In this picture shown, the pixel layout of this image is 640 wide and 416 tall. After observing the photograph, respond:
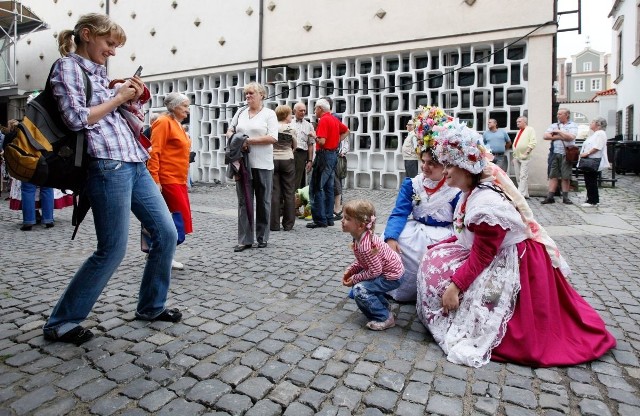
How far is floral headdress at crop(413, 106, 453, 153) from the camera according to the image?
10.9 ft

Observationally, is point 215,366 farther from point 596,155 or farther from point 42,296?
point 596,155

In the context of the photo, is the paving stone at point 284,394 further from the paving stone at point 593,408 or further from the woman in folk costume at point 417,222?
the woman in folk costume at point 417,222

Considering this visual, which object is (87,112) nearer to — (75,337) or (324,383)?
(75,337)

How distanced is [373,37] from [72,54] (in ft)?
33.9

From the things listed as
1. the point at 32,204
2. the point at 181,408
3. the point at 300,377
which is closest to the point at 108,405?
the point at 181,408


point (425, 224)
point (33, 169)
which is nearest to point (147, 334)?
point (33, 169)

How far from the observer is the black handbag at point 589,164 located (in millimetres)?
9672

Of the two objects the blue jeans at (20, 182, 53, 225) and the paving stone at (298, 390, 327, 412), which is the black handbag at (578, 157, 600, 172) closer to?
the paving stone at (298, 390, 327, 412)

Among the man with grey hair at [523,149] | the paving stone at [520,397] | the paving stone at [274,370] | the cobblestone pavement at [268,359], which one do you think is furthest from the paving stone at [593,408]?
the man with grey hair at [523,149]

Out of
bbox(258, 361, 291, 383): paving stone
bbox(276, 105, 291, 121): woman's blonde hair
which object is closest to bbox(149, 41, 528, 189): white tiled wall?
bbox(276, 105, 291, 121): woman's blonde hair

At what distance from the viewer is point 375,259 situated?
338 cm

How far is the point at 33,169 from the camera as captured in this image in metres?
2.71

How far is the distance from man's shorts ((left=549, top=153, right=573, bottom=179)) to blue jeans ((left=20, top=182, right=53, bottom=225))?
29.2 feet

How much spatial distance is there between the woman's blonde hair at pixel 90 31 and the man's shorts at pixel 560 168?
9.02 m
